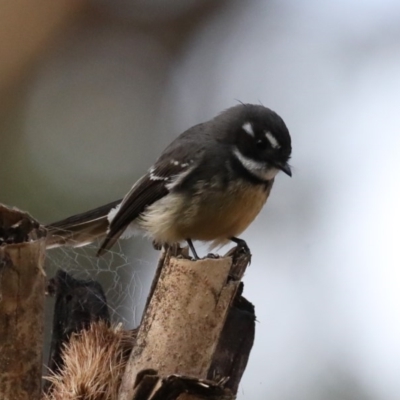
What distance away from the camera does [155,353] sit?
72.0 inches

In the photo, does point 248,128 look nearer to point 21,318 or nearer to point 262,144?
point 262,144

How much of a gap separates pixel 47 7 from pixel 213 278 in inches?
143

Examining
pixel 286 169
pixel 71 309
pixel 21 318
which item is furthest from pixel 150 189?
pixel 21 318

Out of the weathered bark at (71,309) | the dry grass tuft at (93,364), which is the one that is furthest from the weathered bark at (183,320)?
the weathered bark at (71,309)

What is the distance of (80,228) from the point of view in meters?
3.22

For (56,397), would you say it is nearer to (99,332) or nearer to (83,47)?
(99,332)

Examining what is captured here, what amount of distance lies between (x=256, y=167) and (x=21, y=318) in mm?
1699

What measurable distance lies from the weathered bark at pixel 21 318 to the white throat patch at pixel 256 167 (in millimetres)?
1597

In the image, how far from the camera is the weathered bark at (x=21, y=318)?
170 cm

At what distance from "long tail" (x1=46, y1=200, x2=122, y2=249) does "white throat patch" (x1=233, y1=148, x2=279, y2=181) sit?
1.99 ft

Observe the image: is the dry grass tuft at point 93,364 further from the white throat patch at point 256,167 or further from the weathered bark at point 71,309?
the white throat patch at point 256,167

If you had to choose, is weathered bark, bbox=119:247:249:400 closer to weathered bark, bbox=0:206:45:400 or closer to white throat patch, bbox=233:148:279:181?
weathered bark, bbox=0:206:45:400

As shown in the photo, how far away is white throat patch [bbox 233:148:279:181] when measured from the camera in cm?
327

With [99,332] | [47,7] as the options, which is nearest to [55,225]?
[99,332]
